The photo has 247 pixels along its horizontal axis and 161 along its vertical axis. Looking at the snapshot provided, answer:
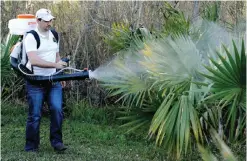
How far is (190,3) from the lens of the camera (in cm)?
947

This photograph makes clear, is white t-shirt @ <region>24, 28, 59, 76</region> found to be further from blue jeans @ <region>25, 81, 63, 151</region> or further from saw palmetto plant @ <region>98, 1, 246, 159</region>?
saw palmetto plant @ <region>98, 1, 246, 159</region>

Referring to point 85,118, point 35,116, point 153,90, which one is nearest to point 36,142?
point 35,116

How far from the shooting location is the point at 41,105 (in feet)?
18.3

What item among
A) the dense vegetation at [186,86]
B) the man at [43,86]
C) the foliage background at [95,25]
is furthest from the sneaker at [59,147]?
the foliage background at [95,25]

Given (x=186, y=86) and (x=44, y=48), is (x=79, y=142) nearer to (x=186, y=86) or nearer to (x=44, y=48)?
(x=44, y=48)

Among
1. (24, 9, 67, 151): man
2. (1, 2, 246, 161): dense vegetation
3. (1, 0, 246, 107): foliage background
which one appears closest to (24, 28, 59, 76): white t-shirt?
(24, 9, 67, 151): man

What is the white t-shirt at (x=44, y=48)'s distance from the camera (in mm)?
5345

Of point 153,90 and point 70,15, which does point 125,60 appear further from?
point 70,15

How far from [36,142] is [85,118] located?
272cm

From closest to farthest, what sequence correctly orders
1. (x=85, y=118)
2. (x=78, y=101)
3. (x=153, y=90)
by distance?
(x=153, y=90), (x=85, y=118), (x=78, y=101)

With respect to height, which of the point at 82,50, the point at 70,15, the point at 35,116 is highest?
the point at 70,15

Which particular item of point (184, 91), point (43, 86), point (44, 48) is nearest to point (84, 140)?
point (43, 86)

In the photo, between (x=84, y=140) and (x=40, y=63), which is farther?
(x=84, y=140)

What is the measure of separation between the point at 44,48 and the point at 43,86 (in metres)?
0.45
